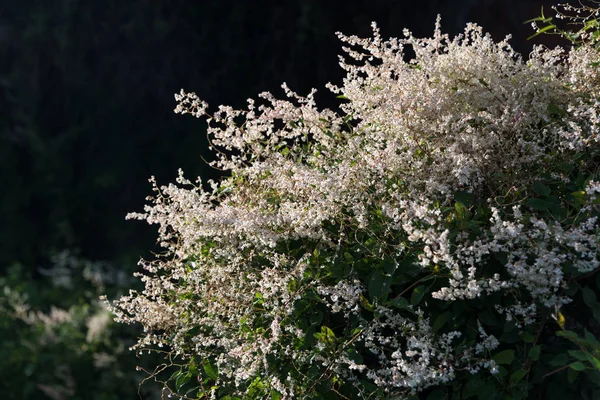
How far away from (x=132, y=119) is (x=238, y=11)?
1065mm

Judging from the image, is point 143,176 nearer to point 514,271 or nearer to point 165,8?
point 165,8

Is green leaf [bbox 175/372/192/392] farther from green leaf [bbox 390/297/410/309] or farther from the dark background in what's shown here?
the dark background

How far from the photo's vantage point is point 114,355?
3.91 meters

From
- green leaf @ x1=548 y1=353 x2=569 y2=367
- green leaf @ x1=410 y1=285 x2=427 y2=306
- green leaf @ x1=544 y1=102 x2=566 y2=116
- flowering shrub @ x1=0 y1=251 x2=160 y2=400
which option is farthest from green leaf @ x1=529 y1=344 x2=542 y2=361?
flowering shrub @ x1=0 y1=251 x2=160 y2=400

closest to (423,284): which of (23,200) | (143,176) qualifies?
(143,176)

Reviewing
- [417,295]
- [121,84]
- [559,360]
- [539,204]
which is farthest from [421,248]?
[121,84]

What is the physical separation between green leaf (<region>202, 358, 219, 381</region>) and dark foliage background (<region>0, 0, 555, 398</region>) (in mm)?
2980

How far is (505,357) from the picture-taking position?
5.71ft

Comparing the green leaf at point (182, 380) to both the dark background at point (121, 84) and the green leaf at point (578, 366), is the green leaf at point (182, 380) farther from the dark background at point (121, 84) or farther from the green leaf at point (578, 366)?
the dark background at point (121, 84)

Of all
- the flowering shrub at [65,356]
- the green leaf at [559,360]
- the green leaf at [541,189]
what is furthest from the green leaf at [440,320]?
the flowering shrub at [65,356]

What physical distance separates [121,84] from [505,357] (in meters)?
4.31

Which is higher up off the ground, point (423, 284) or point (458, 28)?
point (458, 28)

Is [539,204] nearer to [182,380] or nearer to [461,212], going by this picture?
[461,212]

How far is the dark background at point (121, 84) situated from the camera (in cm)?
525
